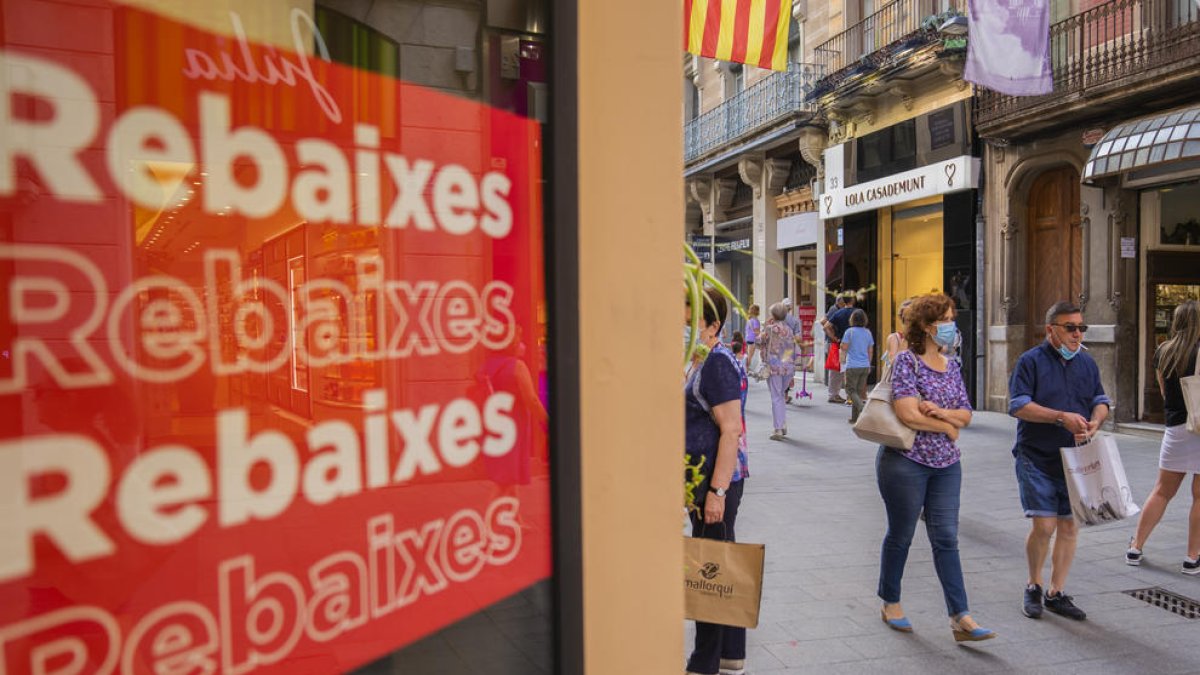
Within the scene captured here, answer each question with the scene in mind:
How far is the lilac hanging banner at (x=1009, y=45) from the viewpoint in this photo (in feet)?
29.1

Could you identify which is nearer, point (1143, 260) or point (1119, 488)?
point (1119, 488)

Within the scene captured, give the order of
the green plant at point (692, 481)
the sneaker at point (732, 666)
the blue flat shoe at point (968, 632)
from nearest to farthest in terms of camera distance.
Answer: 1. the green plant at point (692, 481)
2. the sneaker at point (732, 666)
3. the blue flat shoe at point (968, 632)

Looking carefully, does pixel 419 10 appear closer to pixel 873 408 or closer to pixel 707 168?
pixel 873 408

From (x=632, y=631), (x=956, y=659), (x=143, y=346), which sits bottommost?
(x=956, y=659)

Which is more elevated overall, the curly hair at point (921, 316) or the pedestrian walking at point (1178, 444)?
the curly hair at point (921, 316)

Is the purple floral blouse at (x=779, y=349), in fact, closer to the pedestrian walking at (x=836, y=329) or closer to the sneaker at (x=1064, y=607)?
the pedestrian walking at (x=836, y=329)

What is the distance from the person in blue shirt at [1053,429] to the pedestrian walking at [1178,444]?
1124 millimetres

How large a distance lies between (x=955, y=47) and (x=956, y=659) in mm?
13313

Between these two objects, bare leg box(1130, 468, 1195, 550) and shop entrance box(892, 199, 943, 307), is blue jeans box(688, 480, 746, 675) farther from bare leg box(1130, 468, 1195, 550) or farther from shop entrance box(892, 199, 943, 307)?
shop entrance box(892, 199, 943, 307)

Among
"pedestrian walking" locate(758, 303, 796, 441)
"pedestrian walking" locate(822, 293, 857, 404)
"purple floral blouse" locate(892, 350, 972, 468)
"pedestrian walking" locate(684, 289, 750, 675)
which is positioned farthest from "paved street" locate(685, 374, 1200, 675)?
"pedestrian walking" locate(822, 293, 857, 404)

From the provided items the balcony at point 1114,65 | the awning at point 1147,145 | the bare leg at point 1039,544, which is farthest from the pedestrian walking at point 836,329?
the bare leg at point 1039,544

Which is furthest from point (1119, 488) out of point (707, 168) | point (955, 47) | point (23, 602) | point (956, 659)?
point (707, 168)

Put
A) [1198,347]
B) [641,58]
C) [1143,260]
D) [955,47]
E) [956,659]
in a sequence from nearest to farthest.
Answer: [641,58]
[956,659]
[1198,347]
[1143,260]
[955,47]

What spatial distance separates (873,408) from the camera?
4496 millimetres
